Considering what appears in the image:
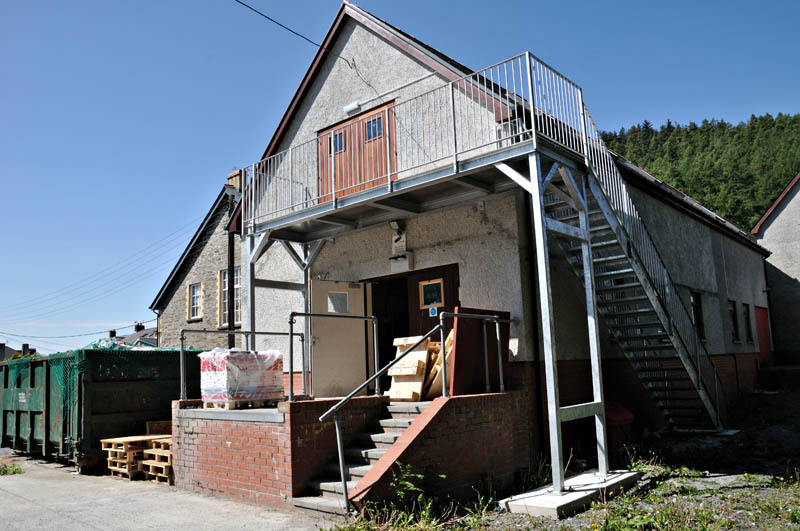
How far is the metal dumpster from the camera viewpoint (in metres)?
10.1

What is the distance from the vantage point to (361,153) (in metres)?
11.4

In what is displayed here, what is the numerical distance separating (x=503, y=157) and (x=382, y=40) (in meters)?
4.89

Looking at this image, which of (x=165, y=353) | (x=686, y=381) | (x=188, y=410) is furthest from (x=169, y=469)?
(x=686, y=381)

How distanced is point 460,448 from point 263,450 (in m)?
2.31

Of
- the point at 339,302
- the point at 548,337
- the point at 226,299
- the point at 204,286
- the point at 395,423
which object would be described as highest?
the point at 204,286

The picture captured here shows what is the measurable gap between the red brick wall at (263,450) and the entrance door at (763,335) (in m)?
16.9

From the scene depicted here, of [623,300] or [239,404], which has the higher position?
[623,300]

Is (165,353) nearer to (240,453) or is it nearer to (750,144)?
(240,453)

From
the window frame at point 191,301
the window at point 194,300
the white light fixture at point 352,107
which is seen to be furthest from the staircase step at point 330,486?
the window at point 194,300

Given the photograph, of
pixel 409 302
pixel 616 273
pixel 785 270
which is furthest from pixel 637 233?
pixel 785 270

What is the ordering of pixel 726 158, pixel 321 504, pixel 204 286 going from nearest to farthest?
pixel 321 504, pixel 204 286, pixel 726 158

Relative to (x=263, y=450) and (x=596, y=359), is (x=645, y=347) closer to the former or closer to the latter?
(x=596, y=359)

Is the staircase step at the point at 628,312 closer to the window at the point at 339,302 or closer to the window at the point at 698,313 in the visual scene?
the window at the point at 339,302

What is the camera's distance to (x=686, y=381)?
10.9 metres
